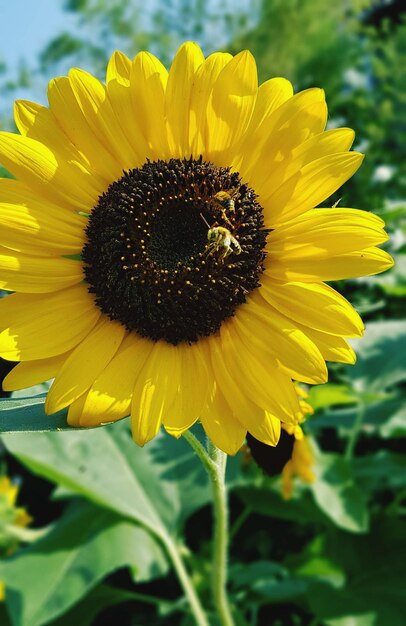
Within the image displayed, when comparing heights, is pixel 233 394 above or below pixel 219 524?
above

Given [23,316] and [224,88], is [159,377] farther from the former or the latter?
[224,88]

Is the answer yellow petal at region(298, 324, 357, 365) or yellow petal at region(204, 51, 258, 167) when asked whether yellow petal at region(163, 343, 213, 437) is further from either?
yellow petal at region(204, 51, 258, 167)

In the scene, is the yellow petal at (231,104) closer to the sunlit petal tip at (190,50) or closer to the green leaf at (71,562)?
the sunlit petal tip at (190,50)

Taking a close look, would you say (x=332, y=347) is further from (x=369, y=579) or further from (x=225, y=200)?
(x=369, y=579)

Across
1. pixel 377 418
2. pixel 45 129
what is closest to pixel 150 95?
pixel 45 129

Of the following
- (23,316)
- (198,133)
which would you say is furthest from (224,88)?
(23,316)

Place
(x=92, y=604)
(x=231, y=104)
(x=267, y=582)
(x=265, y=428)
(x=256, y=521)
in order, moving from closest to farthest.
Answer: (x=265, y=428) < (x=231, y=104) < (x=267, y=582) < (x=92, y=604) < (x=256, y=521)

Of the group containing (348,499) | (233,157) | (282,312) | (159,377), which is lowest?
(348,499)

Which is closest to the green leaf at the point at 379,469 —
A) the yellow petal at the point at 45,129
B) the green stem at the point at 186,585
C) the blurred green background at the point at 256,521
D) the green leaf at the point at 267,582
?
the blurred green background at the point at 256,521
